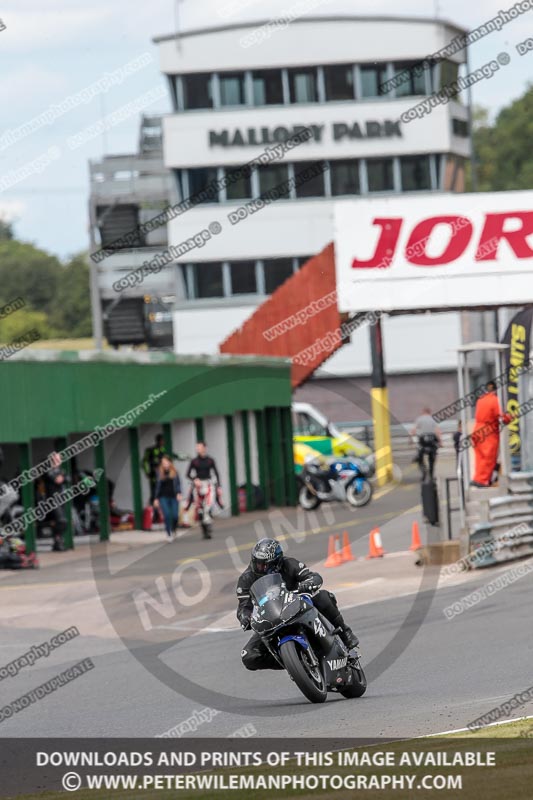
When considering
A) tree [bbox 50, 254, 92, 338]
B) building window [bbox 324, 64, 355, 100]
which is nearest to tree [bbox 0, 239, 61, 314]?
tree [bbox 50, 254, 92, 338]

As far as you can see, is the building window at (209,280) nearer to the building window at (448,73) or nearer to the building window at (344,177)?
the building window at (344,177)

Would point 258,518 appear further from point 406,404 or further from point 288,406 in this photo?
point 406,404

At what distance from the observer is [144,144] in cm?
6594

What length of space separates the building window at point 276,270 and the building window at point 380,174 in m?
4.90

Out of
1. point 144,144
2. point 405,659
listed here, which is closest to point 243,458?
point 405,659

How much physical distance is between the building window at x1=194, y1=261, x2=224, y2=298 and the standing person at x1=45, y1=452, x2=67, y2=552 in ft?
124

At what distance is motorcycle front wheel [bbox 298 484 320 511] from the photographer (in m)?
34.2

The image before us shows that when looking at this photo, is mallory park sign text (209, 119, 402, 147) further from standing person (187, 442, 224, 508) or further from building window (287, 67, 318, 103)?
standing person (187, 442, 224, 508)

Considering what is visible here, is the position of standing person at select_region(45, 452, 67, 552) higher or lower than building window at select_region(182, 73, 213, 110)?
lower

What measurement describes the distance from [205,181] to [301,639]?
53793 mm

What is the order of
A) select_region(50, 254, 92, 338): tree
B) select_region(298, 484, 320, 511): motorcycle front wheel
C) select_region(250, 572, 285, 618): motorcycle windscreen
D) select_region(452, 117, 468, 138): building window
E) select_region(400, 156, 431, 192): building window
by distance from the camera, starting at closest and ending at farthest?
select_region(250, 572, 285, 618): motorcycle windscreen, select_region(298, 484, 320, 511): motorcycle front wheel, select_region(400, 156, 431, 192): building window, select_region(452, 117, 468, 138): building window, select_region(50, 254, 92, 338): tree

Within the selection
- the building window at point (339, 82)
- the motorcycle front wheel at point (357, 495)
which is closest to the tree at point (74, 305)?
the building window at point (339, 82)

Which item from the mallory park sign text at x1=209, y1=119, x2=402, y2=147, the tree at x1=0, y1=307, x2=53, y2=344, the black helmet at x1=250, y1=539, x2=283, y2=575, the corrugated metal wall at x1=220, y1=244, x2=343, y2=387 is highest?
the mallory park sign text at x1=209, y1=119, x2=402, y2=147

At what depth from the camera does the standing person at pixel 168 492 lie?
86.2 feet
